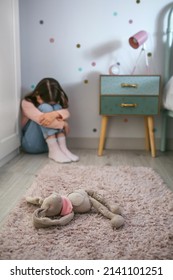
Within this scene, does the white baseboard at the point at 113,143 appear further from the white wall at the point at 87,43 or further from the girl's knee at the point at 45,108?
the girl's knee at the point at 45,108

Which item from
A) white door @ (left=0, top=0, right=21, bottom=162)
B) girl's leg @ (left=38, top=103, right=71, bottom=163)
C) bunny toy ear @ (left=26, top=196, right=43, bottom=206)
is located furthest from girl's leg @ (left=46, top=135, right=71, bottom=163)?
bunny toy ear @ (left=26, top=196, right=43, bottom=206)

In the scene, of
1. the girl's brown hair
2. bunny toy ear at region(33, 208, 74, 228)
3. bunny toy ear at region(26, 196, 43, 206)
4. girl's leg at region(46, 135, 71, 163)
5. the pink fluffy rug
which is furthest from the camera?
the girl's brown hair

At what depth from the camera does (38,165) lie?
5.77 feet

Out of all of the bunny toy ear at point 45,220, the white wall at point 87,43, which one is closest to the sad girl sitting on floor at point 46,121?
the white wall at point 87,43

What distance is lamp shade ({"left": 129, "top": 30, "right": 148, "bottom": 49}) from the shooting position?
6.27 feet

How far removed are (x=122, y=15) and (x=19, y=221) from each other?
66.9 inches

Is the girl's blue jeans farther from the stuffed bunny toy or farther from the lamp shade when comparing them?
the stuffed bunny toy

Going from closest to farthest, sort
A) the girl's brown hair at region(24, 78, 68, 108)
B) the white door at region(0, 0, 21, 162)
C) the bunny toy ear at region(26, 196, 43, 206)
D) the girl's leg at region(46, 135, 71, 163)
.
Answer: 1. the bunny toy ear at region(26, 196, 43, 206)
2. the white door at region(0, 0, 21, 162)
3. the girl's leg at region(46, 135, 71, 163)
4. the girl's brown hair at region(24, 78, 68, 108)

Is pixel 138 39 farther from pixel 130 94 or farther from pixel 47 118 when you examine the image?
pixel 47 118

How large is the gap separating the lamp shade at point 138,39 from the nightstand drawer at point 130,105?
362 millimetres

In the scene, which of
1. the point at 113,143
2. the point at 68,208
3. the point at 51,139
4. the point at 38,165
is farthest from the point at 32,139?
the point at 68,208

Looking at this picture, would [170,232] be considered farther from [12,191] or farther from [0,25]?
[0,25]

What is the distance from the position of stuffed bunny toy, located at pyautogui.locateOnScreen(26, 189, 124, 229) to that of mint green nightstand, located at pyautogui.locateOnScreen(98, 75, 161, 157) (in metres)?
0.96

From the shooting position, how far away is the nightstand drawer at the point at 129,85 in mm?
1916
